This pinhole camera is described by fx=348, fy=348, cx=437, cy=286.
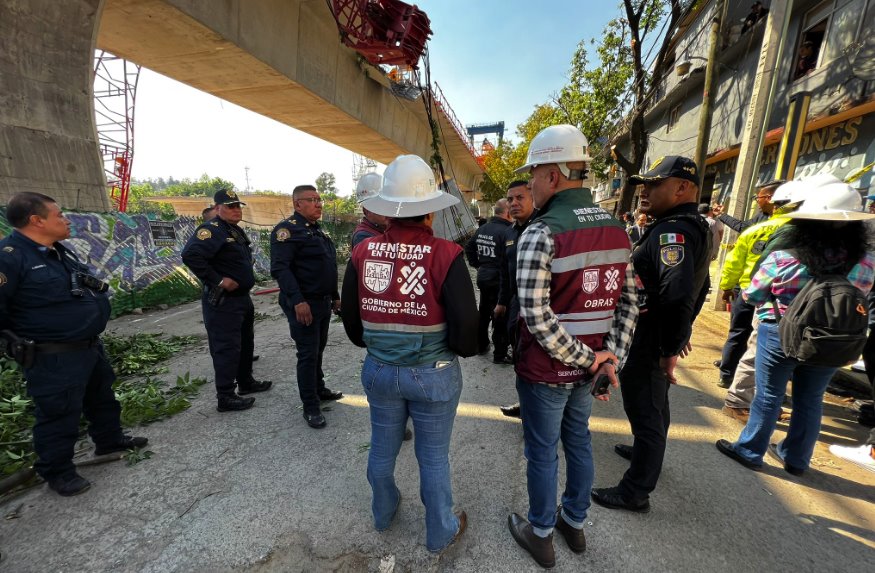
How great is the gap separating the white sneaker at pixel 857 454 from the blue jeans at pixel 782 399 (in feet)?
1.90

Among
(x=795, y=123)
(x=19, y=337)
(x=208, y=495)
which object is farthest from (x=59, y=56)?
(x=795, y=123)

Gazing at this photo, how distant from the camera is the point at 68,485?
2434 mm

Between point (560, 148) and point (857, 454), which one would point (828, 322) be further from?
point (560, 148)

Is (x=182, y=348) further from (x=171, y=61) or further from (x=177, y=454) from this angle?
(x=171, y=61)

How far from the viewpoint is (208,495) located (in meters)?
2.45

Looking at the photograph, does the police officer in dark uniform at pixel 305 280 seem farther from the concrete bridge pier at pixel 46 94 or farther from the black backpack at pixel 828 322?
the concrete bridge pier at pixel 46 94

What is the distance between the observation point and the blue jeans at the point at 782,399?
2.42m

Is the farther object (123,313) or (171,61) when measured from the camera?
(123,313)

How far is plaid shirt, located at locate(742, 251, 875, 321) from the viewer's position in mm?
2203

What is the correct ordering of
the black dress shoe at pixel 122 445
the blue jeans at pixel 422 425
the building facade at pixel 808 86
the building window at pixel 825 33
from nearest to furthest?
1. the blue jeans at pixel 422 425
2. the black dress shoe at pixel 122 445
3. the building facade at pixel 808 86
4. the building window at pixel 825 33

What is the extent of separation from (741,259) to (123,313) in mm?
10018

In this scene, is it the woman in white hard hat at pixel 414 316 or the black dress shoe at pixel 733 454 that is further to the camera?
the black dress shoe at pixel 733 454

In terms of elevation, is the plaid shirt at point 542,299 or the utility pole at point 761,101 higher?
the utility pole at point 761,101

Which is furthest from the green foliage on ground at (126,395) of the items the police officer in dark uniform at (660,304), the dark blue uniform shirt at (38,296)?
the police officer in dark uniform at (660,304)
